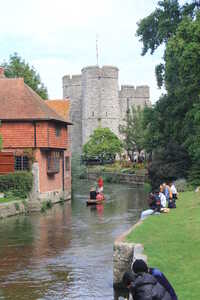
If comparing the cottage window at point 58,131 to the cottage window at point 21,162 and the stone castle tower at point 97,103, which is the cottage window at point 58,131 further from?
the stone castle tower at point 97,103

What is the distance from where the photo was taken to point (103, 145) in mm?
83812

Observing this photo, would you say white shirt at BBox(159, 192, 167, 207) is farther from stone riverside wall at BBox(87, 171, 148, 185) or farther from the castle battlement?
the castle battlement

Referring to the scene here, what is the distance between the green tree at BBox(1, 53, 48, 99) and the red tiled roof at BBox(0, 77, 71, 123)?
14.4m

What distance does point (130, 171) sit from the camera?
68.1 metres

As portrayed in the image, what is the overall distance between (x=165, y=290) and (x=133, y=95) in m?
91.3

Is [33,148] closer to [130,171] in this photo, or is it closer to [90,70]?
[130,171]

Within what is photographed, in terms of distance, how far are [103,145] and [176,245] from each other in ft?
228

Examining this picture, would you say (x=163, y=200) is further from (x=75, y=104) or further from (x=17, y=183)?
(x=75, y=104)

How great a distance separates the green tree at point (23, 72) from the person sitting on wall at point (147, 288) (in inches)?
1838

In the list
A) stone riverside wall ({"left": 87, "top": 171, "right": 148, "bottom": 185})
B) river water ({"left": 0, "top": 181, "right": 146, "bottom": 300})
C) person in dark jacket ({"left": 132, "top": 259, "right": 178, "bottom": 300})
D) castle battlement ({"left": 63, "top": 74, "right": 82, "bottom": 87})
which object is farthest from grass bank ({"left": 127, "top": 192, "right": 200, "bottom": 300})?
castle battlement ({"left": 63, "top": 74, "right": 82, "bottom": 87})

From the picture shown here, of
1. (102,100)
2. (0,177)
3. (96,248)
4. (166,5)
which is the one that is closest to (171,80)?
(166,5)

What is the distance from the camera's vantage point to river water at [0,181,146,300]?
46.5ft

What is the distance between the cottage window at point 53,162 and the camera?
38.5 metres

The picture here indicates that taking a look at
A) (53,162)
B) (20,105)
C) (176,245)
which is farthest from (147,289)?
(53,162)
